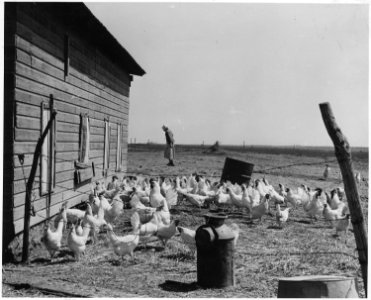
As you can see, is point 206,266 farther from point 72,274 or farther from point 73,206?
point 73,206

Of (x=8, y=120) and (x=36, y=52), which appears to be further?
(x=36, y=52)

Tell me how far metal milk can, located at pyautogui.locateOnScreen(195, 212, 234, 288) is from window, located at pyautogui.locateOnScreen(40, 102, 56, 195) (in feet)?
10.8

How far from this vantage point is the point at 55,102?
8.11 meters

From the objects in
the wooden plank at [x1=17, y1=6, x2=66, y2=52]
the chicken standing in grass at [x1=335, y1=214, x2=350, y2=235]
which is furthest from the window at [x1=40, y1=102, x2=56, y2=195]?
the chicken standing in grass at [x1=335, y1=214, x2=350, y2=235]

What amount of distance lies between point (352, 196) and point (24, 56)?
523cm

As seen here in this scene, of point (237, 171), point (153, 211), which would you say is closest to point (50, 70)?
point (153, 211)

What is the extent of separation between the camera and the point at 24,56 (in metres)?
6.67

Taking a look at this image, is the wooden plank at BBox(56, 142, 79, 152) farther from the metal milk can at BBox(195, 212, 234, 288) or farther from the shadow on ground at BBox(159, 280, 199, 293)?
the metal milk can at BBox(195, 212, 234, 288)

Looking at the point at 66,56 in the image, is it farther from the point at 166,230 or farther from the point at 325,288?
the point at 325,288

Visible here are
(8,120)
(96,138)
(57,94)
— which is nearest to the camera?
(8,120)

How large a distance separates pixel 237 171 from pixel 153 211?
6.30 m

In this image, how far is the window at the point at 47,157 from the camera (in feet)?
24.5

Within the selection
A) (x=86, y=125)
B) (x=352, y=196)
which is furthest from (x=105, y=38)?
(x=352, y=196)

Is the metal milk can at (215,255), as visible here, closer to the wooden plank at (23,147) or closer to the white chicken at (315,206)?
the wooden plank at (23,147)
